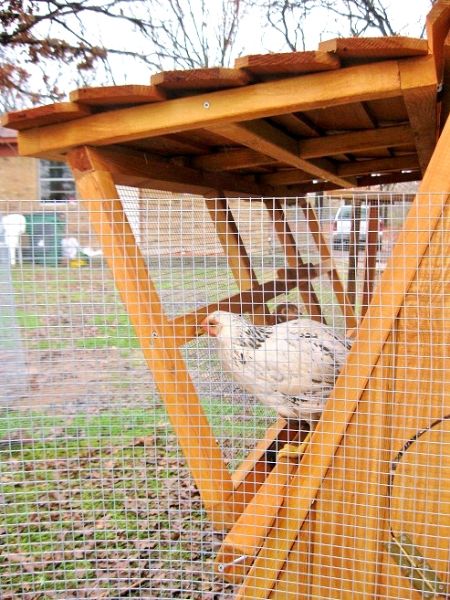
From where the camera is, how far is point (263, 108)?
5.87 ft

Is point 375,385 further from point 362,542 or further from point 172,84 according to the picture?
point 172,84

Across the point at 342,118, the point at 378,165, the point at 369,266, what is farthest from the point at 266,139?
the point at 378,165

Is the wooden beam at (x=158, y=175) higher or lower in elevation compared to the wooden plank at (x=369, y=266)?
higher

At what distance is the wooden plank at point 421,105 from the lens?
1.66 metres

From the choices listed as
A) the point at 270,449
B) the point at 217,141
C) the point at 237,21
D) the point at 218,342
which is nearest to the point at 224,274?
the point at 218,342

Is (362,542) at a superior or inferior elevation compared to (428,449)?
inferior

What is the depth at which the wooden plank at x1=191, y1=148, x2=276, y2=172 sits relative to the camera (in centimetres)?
307

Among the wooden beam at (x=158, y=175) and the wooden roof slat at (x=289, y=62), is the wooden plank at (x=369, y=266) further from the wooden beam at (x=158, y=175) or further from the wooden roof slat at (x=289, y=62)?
the wooden beam at (x=158, y=175)

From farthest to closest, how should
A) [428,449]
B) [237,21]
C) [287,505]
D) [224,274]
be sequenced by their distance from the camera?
[237,21] < [224,274] < [287,505] < [428,449]

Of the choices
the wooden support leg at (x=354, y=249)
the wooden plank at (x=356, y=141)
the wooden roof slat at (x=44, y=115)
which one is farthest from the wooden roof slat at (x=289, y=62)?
the wooden plank at (x=356, y=141)

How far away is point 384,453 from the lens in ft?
5.84

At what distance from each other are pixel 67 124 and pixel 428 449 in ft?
5.55

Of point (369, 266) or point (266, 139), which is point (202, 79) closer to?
point (266, 139)

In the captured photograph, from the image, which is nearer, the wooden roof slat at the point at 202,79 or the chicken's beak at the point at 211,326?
the wooden roof slat at the point at 202,79
